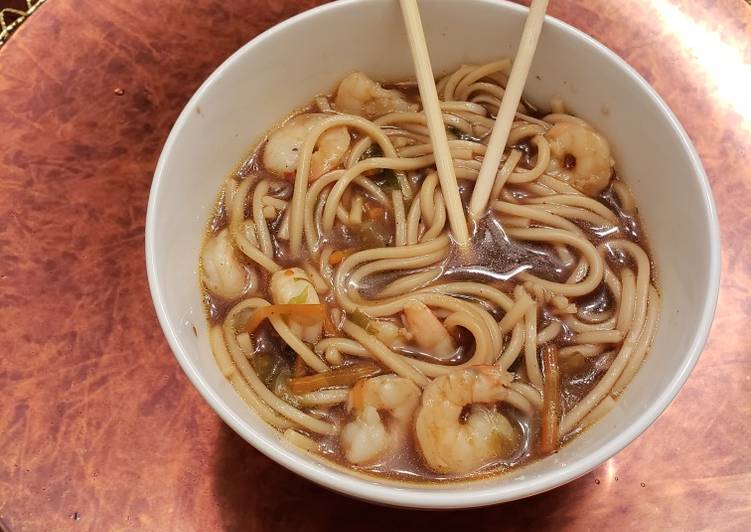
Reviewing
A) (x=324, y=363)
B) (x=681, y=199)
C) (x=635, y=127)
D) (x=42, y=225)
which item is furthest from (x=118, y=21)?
(x=681, y=199)

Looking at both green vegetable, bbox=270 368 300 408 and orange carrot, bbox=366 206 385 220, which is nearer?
green vegetable, bbox=270 368 300 408

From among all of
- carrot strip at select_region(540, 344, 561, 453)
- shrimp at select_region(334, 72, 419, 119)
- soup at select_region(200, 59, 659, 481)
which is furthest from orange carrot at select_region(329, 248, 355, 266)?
carrot strip at select_region(540, 344, 561, 453)

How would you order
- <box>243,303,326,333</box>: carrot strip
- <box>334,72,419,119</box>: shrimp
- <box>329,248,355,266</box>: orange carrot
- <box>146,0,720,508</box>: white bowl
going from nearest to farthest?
<box>146,0,720,508</box>: white bowl, <box>243,303,326,333</box>: carrot strip, <box>329,248,355,266</box>: orange carrot, <box>334,72,419,119</box>: shrimp

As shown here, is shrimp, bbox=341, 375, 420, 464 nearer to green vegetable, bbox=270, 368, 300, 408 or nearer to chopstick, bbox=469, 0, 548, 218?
green vegetable, bbox=270, 368, 300, 408

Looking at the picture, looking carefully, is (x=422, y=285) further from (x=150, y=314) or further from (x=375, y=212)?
(x=150, y=314)

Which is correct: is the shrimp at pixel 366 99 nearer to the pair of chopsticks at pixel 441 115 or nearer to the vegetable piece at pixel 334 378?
the pair of chopsticks at pixel 441 115

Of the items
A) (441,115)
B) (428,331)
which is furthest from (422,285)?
(441,115)
